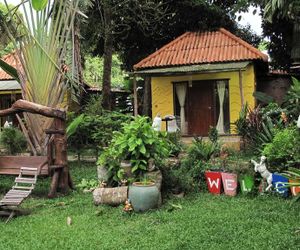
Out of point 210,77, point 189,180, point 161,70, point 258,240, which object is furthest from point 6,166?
point 210,77

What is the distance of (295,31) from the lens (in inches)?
633

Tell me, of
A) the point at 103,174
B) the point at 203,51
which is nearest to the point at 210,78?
the point at 203,51

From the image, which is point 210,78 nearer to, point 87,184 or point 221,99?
point 221,99

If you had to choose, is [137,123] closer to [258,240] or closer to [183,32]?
[258,240]

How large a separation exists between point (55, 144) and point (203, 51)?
884 cm

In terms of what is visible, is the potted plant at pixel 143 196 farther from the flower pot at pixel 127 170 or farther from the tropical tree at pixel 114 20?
the tropical tree at pixel 114 20

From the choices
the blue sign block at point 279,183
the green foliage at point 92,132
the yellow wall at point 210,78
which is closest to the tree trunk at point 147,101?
the yellow wall at point 210,78

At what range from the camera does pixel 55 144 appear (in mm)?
8734

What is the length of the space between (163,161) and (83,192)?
1.80 metres

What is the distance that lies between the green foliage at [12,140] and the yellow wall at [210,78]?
5462mm

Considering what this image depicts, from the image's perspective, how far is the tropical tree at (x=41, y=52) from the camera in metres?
9.84

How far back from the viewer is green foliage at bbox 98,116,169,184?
751 centimetres

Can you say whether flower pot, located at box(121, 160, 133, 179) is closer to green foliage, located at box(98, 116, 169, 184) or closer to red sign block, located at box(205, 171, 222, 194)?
green foliage, located at box(98, 116, 169, 184)

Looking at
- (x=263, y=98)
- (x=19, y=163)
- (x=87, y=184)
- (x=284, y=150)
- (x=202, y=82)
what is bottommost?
(x=87, y=184)
